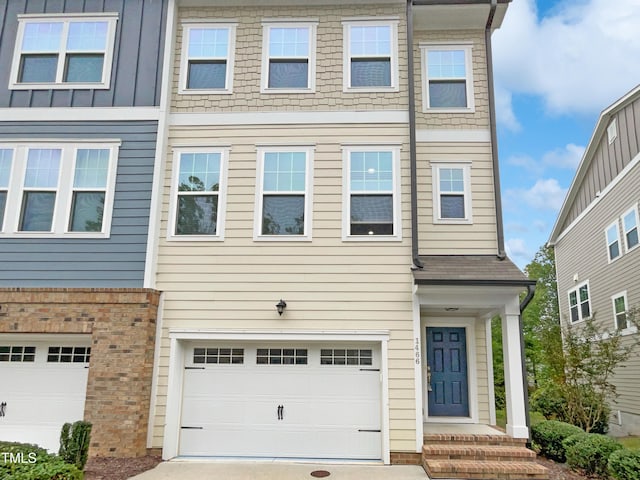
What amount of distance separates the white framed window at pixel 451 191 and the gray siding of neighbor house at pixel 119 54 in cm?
565

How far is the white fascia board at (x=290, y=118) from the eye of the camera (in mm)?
8992

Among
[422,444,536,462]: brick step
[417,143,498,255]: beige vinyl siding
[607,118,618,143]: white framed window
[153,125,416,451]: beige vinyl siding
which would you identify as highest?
[607,118,618,143]: white framed window

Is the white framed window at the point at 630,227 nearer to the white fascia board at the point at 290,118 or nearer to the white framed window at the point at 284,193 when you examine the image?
the white fascia board at the point at 290,118

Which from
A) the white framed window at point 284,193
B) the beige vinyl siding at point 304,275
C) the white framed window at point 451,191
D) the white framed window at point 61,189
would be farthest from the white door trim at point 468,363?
the white framed window at point 61,189

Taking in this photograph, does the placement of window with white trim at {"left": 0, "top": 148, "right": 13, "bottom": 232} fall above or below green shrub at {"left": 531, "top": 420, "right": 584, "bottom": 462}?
above

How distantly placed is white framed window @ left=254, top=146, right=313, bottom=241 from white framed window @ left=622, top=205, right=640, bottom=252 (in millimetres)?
9393

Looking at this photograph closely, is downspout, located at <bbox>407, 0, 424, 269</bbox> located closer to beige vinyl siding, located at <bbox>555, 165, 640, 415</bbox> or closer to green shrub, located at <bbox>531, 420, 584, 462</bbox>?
green shrub, located at <bbox>531, 420, 584, 462</bbox>

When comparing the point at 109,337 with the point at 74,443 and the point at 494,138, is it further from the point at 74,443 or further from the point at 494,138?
the point at 494,138

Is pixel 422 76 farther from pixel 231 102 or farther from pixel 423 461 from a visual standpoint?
pixel 423 461

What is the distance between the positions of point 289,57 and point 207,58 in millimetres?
1642

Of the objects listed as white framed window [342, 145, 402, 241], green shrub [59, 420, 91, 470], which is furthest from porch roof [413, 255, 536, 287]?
green shrub [59, 420, 91, 470]

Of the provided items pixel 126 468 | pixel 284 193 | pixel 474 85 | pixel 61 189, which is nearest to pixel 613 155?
pixel 474 85

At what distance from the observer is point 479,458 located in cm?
729

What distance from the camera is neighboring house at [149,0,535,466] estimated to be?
811 centimetres
